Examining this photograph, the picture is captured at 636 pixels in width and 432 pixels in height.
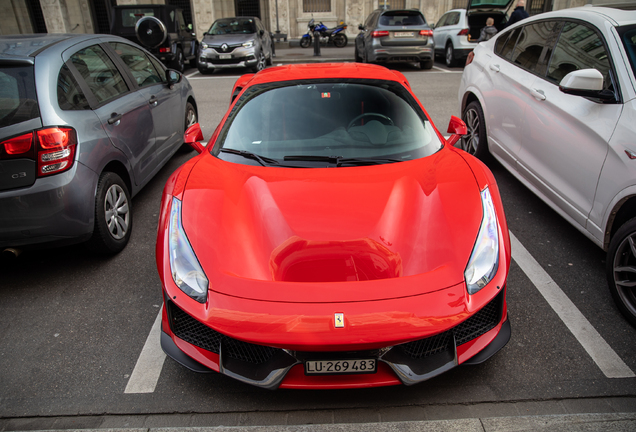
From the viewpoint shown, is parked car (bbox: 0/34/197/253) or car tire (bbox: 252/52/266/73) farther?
car tire (bbox: 252/52/266/73)

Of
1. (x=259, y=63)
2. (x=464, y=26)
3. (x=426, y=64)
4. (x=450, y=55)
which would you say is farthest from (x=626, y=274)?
(x=259, y=63)

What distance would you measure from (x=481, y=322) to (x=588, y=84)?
6.23ft

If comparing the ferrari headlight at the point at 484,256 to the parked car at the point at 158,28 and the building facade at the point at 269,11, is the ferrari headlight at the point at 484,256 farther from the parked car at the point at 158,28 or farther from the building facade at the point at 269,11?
the building facade at the point at 269,11

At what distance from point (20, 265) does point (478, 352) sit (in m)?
3.48

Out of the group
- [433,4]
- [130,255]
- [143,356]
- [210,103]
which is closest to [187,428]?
[143,356]

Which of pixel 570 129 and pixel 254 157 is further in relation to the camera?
pixel 570 129

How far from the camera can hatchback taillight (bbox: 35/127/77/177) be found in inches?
119

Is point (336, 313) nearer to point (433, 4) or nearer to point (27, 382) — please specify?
point (27, 382)

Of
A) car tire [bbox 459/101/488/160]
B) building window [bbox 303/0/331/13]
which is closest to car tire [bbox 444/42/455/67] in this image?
car tire [bbox 459/101/488/160]

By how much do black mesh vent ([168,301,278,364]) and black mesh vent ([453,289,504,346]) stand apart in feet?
2.82

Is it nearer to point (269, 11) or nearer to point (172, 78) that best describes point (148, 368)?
point (172, 78)

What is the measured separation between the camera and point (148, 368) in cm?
254

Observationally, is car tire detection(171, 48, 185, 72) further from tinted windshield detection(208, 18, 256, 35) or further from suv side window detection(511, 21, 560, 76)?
suv side window detection(511, 21, 560, 76)

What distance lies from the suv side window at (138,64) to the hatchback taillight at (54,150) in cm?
166
